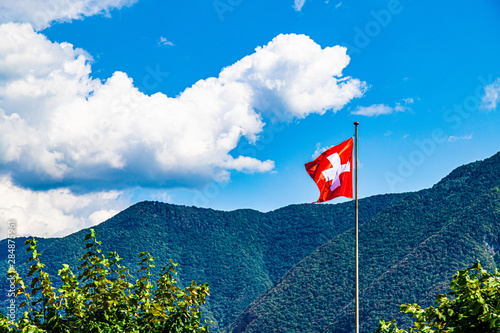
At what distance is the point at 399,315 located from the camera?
3332 inches

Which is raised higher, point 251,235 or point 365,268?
point 251,235

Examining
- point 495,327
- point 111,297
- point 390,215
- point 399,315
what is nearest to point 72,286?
point 111,297

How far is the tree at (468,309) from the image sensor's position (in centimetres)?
965

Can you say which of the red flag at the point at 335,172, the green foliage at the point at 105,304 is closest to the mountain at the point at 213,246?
the red flag at the point at 335,172

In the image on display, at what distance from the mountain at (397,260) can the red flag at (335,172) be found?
233ft

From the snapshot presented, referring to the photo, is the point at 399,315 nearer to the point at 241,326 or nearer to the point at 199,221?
the point at 241,326

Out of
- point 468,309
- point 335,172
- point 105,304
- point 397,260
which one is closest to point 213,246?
point 397,260

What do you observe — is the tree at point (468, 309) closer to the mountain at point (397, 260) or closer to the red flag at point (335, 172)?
the red flag at point (335, 172)

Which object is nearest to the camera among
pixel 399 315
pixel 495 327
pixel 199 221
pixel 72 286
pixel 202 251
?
pixel 495 327

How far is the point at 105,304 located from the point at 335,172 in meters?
7.71

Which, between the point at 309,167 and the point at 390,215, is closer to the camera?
the point at 309,167

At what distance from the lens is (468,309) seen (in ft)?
34.7

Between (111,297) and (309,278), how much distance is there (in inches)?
4313

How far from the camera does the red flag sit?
15789 millimetres
